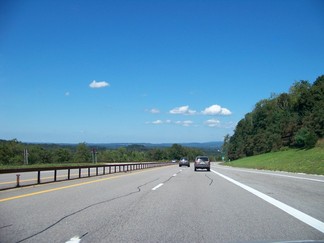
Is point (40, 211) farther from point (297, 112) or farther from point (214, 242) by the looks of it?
point (297, 112)

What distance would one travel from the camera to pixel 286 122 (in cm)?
11325

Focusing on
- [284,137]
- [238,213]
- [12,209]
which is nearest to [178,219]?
[238,213]

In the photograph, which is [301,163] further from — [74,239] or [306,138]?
[74,239]

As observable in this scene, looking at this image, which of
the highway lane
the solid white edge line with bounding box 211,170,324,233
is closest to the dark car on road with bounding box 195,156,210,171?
the highway lane

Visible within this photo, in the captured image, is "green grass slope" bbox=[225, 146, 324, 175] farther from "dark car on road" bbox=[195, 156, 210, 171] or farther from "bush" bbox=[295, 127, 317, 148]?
"dark car on road" bbox=[195, 156, 210, 171]

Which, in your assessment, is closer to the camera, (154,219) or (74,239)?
(74,239)

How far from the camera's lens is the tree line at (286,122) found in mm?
84500

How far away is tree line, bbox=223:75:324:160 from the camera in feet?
277

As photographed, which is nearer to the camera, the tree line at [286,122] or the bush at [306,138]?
the bush at [306,138]

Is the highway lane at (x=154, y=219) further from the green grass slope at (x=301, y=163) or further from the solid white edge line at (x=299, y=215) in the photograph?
the green grass slope at (x=301, y=163)

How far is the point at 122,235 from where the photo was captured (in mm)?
7773

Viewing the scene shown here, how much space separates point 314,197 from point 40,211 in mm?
9138

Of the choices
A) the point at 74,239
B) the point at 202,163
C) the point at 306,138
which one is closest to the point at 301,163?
the point at 202,163

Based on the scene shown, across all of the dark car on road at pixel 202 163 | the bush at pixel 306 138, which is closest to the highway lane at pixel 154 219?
the dark car on road at pixel 202 163
